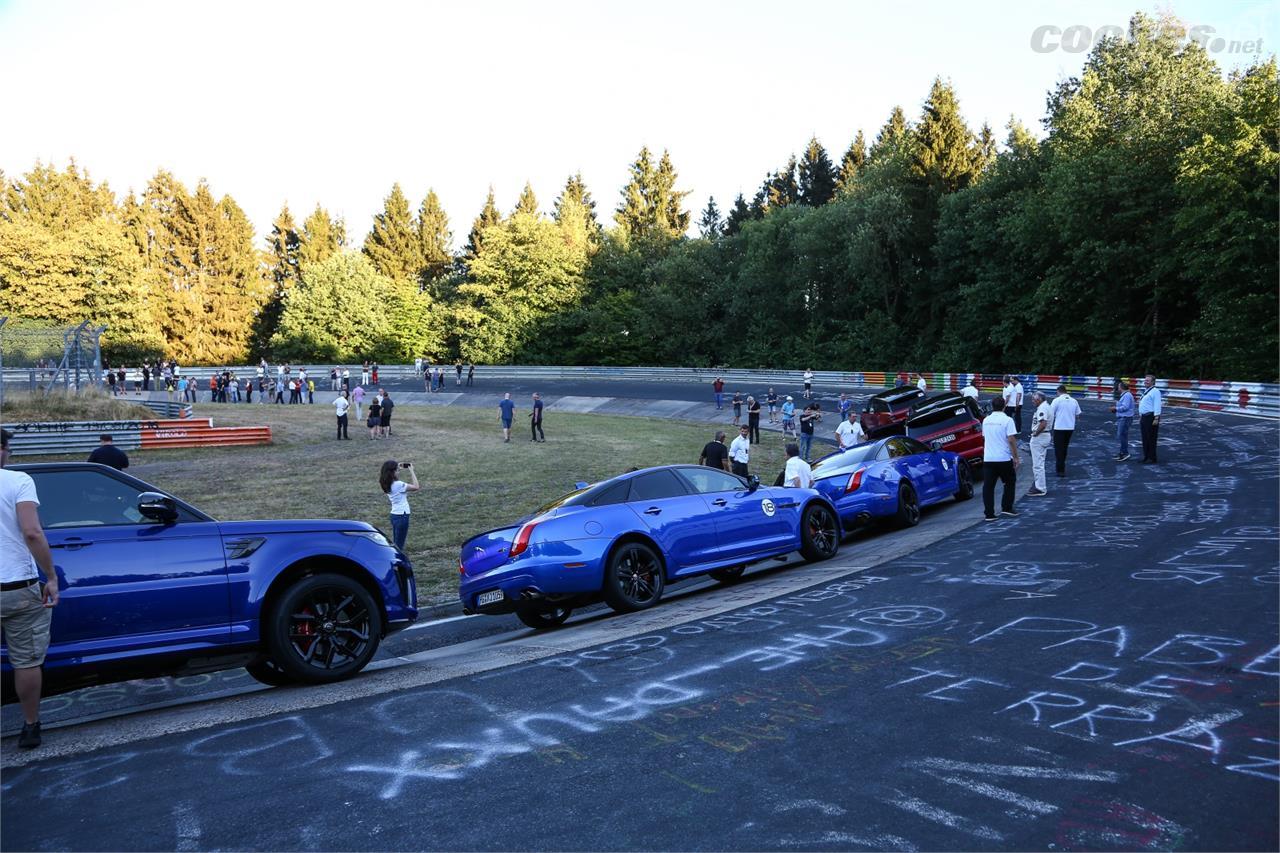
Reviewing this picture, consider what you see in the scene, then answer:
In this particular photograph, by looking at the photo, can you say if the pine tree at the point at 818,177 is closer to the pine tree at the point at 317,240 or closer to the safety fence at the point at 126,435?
the pine tree at the point at 317,240

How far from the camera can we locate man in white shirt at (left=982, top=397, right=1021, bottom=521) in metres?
15.2

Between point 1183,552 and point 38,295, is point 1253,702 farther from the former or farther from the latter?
point 38,295

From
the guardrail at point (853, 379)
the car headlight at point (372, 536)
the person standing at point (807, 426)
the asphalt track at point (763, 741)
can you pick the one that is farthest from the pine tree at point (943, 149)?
the car headlight at point (372, 536)

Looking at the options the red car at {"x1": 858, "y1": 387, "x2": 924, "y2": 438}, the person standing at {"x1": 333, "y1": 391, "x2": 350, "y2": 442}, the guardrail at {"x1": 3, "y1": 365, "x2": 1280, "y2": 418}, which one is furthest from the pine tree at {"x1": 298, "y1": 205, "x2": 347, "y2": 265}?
the red car at {"x1": 858, "y1": 387, "x2": 924, "y2": 438}

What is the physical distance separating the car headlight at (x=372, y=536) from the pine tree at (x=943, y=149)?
65.4 m

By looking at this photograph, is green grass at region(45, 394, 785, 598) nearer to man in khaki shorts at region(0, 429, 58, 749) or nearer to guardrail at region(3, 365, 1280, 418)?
man in khaki shorts at region(0, 429, 58, 749)

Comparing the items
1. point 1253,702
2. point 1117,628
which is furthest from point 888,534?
point 1253,702

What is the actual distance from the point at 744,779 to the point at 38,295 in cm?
8180

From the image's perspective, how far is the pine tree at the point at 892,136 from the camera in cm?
7006

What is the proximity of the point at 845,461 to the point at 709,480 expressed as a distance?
482 centimetres

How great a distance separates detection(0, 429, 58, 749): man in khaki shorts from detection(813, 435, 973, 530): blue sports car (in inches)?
410

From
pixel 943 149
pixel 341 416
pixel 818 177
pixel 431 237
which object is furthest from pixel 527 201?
pixel 341 416

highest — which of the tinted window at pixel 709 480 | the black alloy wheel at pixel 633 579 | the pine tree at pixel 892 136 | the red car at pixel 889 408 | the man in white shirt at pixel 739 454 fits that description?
the pine tree at pixel 892 136

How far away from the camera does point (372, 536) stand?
8.06 metres
